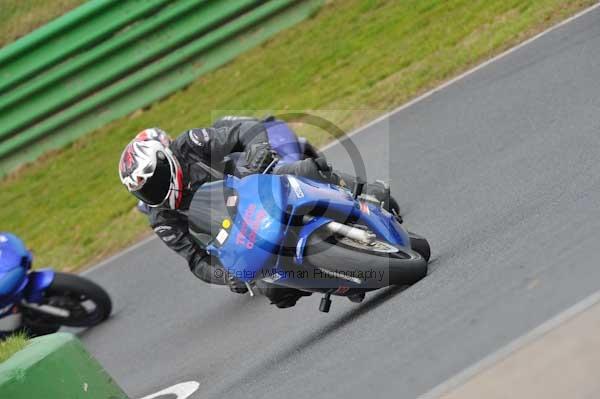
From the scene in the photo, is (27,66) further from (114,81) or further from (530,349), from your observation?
(530,349)

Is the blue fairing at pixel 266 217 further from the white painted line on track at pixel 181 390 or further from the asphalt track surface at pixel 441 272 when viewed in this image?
the white painted line on track at pixel 181 390

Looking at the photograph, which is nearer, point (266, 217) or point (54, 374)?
point (266, 217)

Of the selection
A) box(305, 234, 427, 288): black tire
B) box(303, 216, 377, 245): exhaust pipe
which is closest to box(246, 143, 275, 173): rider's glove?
box(303, 216, 377, 245): exhaust pipe

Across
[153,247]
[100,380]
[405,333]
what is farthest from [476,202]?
[153,247]

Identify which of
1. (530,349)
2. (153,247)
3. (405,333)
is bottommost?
(153,247)

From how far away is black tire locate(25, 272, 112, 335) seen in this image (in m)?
9.60

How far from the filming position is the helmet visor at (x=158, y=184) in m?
6.89

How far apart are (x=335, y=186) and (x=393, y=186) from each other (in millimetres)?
2619

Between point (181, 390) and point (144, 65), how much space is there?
Answer: 7610 mm

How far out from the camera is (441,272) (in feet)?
21.9

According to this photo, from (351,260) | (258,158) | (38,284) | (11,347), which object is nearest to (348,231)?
(351,260)

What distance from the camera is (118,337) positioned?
9.48 meters

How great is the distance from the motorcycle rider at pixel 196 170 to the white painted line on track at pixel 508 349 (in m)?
1.86

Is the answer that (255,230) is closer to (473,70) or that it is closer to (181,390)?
(181,390)
